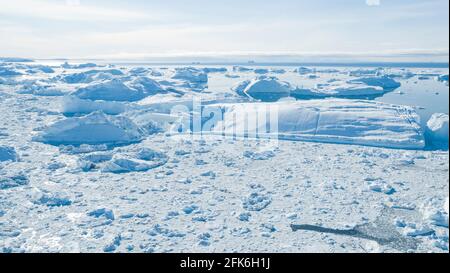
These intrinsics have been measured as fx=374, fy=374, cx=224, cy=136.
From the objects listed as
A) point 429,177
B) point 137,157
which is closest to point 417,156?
point 429,177

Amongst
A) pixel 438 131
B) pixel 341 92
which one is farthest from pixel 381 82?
pixel 438 131

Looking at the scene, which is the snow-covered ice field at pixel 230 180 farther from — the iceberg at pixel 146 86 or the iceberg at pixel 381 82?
the iceberg at pixel 381 82

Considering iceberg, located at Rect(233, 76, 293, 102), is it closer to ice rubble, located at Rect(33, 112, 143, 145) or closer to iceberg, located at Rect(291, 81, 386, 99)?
iceberg, located at Rect(291, 81, 386, 99)

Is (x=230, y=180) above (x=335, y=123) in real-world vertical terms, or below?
below

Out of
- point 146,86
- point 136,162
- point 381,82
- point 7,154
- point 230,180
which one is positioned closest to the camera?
point 230,180

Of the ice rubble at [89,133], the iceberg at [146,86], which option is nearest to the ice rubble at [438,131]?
the ice rubble at [89,133]

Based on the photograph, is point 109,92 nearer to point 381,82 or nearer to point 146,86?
point 146,86

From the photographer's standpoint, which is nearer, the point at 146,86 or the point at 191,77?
the point at 146,86

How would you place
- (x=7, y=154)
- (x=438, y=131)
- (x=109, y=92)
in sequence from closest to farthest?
1. (x=7, y=154)
2. (x=438, y=131)
3. (x=109, y=92)
